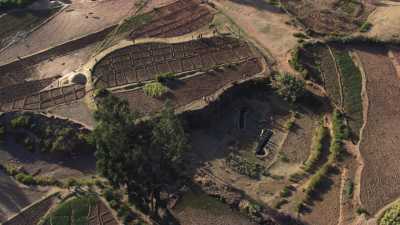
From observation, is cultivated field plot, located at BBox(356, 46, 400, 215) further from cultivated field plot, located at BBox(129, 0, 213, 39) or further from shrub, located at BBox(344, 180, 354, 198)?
cultivated field plot, located at BBox(129, 0, 213, 39)

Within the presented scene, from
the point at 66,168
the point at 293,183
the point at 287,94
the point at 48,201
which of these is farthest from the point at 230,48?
the point at 48,201

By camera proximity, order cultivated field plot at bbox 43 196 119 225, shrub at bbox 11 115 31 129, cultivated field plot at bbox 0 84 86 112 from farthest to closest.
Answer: cultivated field plot at bbox 0 84 86 112 < shrub at bbox 11 115 31 129 < cultivated field plot at bbox 43 196 119 225

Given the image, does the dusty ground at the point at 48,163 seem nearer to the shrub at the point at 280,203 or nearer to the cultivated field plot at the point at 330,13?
the shrub at the point at 280,203

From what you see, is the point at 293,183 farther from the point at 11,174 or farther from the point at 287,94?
the point at 11,174

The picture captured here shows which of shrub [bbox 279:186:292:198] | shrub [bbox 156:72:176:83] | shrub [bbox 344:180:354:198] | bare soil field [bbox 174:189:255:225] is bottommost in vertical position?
bare soil field [bbox 174:189:255:225]

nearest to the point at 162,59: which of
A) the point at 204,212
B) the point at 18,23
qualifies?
the point at 204,212

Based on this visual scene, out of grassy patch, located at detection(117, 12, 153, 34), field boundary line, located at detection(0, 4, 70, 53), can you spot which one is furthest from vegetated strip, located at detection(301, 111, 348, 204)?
field boundary line, located at detection(0, 4, 70, 53)
